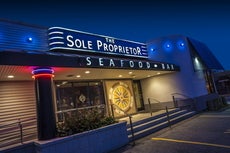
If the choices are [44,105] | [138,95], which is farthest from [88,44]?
[138,95]

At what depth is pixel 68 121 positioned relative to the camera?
23.3 ft

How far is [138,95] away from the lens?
16.0 metres

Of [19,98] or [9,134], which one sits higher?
[19,98]

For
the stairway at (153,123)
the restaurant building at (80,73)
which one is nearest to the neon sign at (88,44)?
the restaurant building at (80,73)

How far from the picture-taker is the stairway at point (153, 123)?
28.8 feet

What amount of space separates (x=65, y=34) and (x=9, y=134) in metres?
5.78

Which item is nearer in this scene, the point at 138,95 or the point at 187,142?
the point at 187,142

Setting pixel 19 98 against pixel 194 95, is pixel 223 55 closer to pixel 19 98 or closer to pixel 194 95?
pixel 194 95

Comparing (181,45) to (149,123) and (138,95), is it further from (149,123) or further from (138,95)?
(149,123)

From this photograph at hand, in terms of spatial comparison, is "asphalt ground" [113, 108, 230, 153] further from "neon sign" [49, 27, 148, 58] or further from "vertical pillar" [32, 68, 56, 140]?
"neon sign" [49, 27, 148, 58]

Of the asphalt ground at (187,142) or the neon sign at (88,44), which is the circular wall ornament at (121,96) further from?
the asphalt ground at (187,142)

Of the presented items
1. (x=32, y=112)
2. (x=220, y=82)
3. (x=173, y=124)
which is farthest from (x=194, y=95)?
(x=220, y=82)

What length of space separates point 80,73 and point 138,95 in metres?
7.85

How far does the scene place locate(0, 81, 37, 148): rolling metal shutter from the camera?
8.16m
